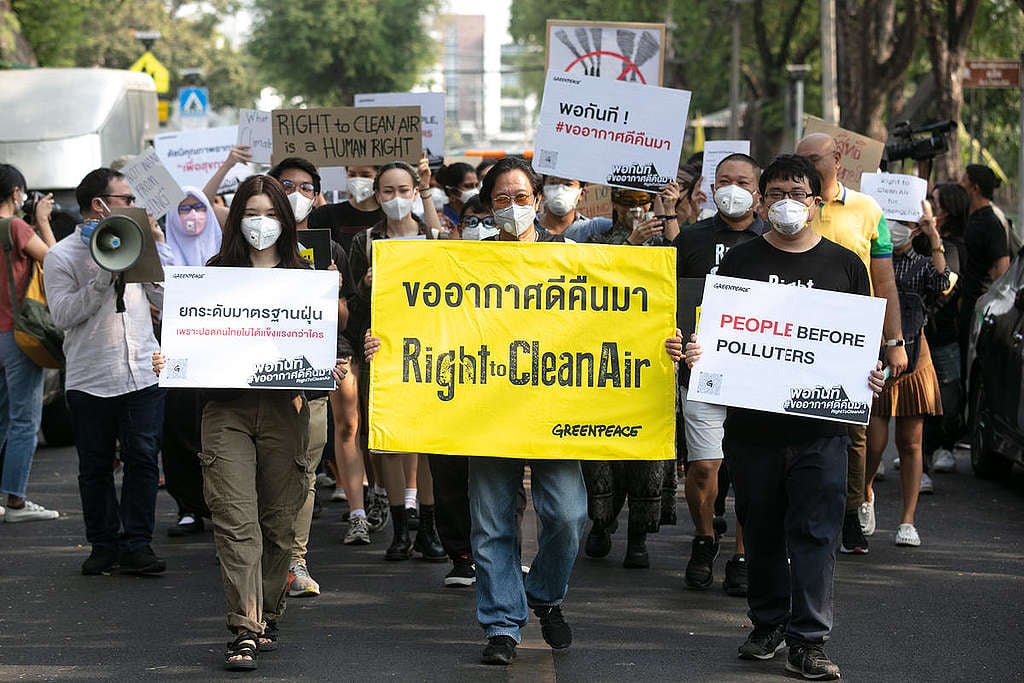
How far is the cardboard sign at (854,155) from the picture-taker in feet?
35.3

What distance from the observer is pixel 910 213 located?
9.34 metres

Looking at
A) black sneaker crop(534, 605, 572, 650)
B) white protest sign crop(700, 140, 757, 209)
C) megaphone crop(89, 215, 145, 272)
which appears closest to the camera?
black sneaker crop(534, 605, 572, 650)

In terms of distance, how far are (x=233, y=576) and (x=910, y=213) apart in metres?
4.90

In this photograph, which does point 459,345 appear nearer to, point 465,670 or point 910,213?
point 465,670

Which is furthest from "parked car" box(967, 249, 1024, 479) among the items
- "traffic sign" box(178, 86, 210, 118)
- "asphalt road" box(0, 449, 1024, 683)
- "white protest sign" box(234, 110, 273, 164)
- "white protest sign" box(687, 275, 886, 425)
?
"traffic sign" box(178, 86, 210, 118)

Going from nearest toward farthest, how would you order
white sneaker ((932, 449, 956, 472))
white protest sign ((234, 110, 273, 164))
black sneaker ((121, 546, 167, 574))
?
black sneaker ((121, 546, 167, 574))
white sneaker ((932, 449, 956, 472))
white protest sign ((234, 110, 273, 164))

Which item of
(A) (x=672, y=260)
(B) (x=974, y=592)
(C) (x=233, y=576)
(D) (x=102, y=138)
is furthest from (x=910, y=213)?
(D) (x=102, y=138)

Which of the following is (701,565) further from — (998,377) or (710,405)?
(998,377)

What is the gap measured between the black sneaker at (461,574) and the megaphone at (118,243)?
6.83 feet

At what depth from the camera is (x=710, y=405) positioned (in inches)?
303

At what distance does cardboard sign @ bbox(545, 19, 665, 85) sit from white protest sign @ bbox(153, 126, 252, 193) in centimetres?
352

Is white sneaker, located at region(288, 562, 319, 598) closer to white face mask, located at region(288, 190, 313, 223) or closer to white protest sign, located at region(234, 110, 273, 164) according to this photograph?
white face mask, located at region(288, 190, 313, 223)

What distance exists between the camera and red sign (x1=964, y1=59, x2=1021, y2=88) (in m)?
17.2

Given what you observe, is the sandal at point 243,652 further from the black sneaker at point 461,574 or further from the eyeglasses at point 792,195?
the eyeglasses at point 792,195
